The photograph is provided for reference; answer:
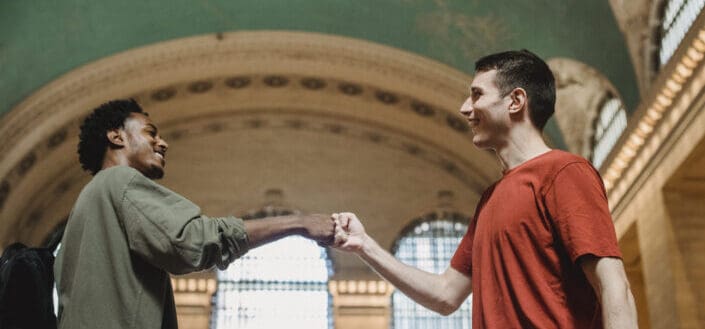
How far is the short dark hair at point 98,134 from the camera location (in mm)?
4094

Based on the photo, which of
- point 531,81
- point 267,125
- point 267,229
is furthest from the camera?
point 267,125

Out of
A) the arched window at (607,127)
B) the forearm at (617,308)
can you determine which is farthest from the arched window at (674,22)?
the forearm at (617,308)

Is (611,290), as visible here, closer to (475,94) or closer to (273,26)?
(475,94)

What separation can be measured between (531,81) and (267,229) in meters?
1.07

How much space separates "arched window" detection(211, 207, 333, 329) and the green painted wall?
Answer: 4.07 m

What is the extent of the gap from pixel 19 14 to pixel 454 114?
6425 millimetres

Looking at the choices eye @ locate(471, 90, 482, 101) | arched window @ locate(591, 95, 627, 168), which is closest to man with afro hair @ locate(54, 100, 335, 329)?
eye @ locate(471, 90, 482, 101)

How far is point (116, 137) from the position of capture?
4.09 metres

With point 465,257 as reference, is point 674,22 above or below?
above

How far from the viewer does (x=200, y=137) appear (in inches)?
673

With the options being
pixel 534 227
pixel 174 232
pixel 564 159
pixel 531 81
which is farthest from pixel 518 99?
pixel 174 232

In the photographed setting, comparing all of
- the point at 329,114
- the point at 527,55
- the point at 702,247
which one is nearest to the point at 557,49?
the point at 702,247

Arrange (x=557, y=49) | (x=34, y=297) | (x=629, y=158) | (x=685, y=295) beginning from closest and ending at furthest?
(x=34, y=297), (x=685, y=295), (x=629, y=158), (x=557, y=49)

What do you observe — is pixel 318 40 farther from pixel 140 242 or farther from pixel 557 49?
pixel 140 242
